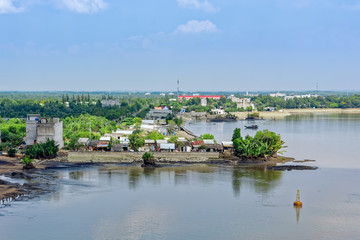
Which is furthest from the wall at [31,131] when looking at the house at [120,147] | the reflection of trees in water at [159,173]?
the reflection of trees in water at [159,173]

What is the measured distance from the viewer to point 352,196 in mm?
18281

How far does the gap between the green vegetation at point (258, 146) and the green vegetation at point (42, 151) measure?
9.86m

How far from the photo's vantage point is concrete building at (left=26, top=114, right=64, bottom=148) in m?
26.3

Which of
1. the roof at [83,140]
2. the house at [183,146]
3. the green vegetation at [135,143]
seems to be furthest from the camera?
the roof at [83,140]

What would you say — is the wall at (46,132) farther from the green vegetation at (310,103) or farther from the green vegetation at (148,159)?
the green vegetation at (310,103)

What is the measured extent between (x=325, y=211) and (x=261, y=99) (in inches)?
3204

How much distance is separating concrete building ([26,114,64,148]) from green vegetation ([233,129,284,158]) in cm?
994

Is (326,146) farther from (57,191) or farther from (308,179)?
(57,191)

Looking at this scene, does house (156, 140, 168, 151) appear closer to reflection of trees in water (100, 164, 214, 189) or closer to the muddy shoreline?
the muddy shoreline

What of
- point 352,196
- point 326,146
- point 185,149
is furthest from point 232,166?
point 326,146

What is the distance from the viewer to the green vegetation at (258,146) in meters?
25.5

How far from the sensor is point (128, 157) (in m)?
25.6

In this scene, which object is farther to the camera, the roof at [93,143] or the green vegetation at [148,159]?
the roof at [93,143]

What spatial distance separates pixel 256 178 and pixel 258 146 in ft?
15.2
